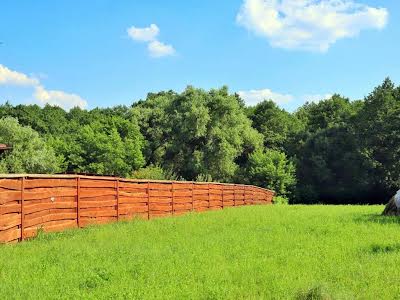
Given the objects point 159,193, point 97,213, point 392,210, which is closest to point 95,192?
point 97,213

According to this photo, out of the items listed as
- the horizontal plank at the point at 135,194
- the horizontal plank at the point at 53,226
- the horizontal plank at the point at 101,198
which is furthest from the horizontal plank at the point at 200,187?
the horizontal plank at the point at 53,226

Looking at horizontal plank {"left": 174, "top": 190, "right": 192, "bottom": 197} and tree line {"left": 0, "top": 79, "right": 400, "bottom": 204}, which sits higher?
tree line {"left": 0, "top": 79, "right": 400, "bottom": 204}

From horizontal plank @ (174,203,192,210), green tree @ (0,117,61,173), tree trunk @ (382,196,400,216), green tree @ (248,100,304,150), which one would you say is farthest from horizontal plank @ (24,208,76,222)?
green tree @ (248,100,304,150)

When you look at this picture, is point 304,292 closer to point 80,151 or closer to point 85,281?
point 85,281

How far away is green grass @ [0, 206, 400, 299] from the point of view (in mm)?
5957

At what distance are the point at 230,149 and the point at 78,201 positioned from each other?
3944cm

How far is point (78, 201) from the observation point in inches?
514

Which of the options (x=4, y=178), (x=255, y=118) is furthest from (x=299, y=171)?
(x=4, y=178)

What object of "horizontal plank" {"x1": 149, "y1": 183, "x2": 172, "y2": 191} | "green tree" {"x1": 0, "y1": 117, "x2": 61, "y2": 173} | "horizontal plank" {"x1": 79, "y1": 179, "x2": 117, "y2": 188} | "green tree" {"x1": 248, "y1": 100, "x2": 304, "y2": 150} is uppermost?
"green tree" {"x1": 248, "y1": 100, "x2": 304, "y2": 150}

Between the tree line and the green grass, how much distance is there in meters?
37.8

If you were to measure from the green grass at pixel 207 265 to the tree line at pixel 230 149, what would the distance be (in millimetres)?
37825

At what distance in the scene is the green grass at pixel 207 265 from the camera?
19.5 ft

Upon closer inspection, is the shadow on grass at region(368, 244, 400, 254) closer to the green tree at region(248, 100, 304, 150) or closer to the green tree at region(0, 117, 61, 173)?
the green tree at region(0, 117, 61, 173)

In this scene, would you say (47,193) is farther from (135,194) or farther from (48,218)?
(135,194)
